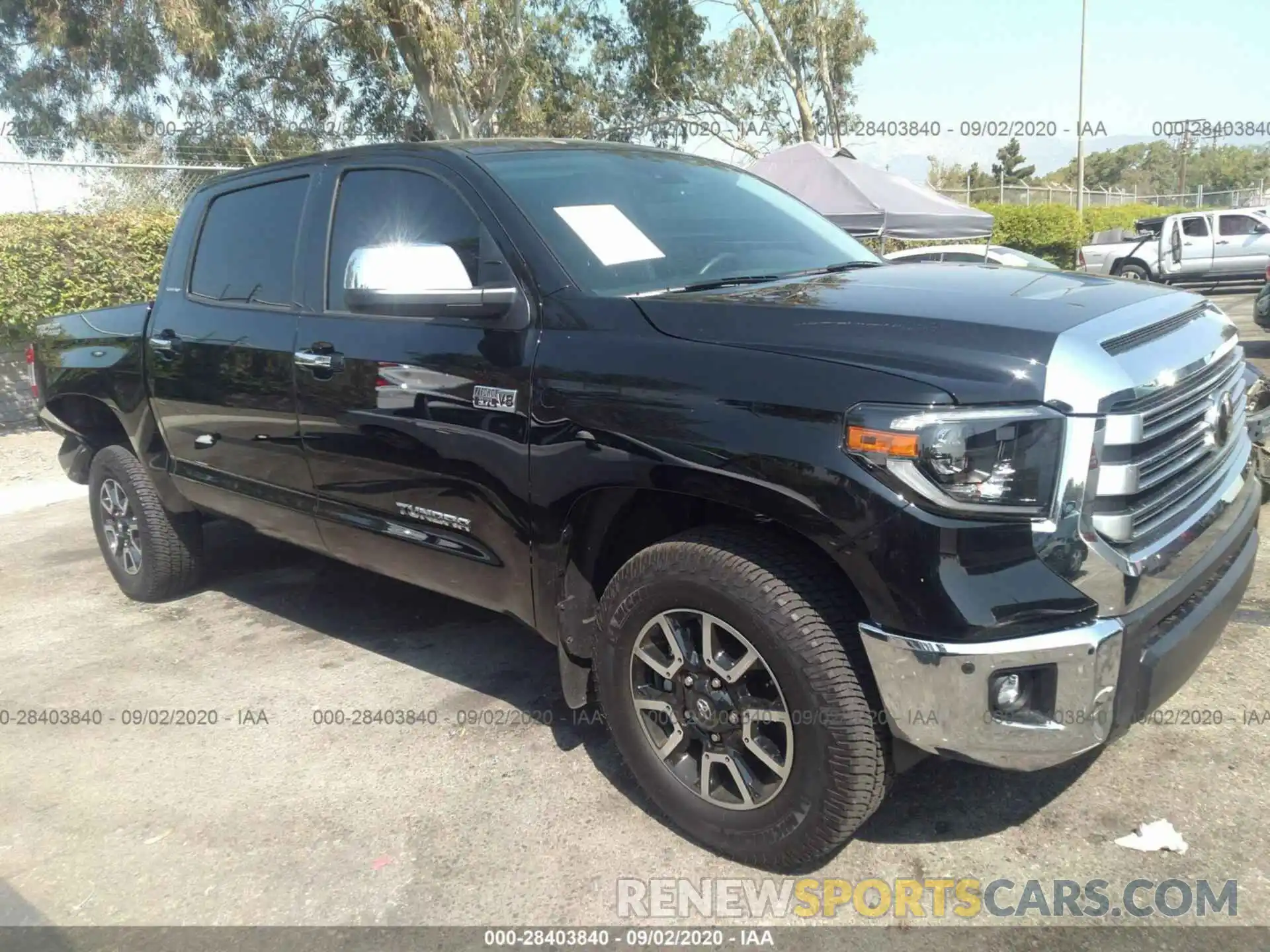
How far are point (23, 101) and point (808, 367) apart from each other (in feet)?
86.7

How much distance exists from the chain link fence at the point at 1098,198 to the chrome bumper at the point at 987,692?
93.1 feet

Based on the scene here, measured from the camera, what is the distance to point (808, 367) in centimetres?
244

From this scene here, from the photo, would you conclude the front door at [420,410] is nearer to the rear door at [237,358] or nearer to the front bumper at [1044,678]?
the rear door at [237,358]

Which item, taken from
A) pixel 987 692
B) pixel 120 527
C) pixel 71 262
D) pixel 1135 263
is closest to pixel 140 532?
pixel 120 527

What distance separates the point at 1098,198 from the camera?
4300 cm

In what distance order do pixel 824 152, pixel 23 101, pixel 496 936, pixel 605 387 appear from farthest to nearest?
pixel 23 101
pixel 824 152
pixel 605 387
pixel 496 936

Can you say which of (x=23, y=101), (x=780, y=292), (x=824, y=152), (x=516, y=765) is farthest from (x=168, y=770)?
(x=23, y=101)

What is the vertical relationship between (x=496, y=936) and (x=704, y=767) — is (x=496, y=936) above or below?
below

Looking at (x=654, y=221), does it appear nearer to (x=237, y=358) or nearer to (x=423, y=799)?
(x=237, y=358)

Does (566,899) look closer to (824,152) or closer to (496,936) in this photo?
(496,936)

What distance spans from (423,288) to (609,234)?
61 cm

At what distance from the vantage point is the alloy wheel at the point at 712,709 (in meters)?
2.66

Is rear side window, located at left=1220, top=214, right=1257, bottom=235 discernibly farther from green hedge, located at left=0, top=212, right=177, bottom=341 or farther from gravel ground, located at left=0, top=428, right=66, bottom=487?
gravel ground, located at left=0, top=428, right=66, bottom=487

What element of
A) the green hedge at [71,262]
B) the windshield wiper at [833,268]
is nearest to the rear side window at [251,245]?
the windshield wiper at [833,268]
